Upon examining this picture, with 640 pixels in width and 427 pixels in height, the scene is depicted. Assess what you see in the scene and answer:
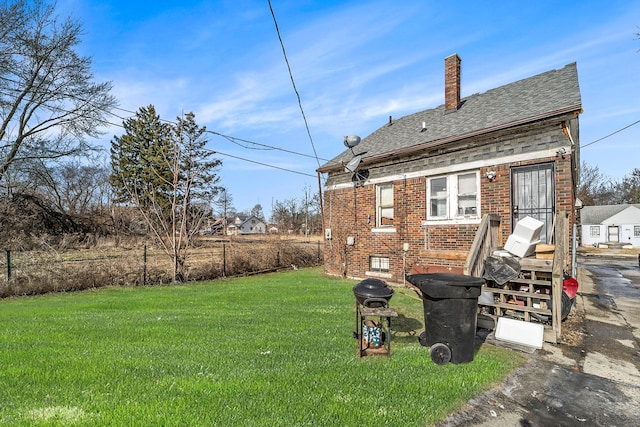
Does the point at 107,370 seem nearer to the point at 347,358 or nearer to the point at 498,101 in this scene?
the point at 347,358

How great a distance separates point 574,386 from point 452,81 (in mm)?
11577

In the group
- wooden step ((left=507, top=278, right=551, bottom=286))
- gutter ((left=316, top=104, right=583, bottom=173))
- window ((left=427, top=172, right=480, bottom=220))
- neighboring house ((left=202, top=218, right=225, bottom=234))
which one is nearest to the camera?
wooden step ((left=507, top=278, right=551, bottom=286))

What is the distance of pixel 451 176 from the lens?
34.8 ft

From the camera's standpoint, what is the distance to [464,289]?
4.68m

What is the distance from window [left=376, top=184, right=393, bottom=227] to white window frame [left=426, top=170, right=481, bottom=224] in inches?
68.4

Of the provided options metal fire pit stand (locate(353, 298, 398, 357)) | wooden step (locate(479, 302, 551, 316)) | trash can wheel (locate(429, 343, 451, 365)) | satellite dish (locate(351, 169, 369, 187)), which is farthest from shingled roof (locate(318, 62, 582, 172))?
metal fire pit stand (locate(353, 298, 398, 357))

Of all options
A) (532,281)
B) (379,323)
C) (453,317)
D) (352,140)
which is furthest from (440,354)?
(352,140)

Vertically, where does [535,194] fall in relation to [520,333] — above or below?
above

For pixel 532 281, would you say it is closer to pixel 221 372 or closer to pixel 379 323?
pixel 379 323

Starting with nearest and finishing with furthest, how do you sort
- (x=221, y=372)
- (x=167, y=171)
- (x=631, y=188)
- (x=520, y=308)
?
(x=221, y=372) → (x=520, y=308) → (x=167, y=171) → (x=631, y=188)

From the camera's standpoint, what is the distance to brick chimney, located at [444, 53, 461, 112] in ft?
42.7

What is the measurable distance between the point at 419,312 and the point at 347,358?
387 cm

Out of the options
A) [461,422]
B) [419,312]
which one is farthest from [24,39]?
[461,422]

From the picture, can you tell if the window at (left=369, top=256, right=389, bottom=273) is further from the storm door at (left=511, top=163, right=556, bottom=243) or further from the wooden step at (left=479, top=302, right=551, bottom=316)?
the wooden step at (left=479, top=302, right=551, bottom=316)
